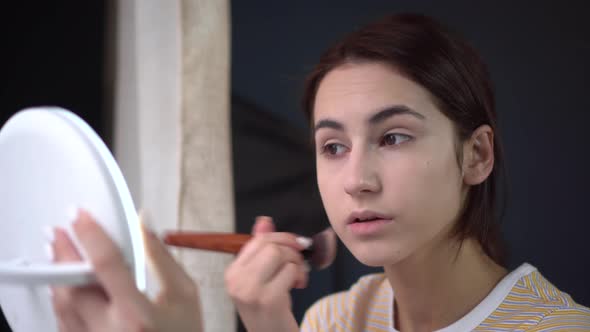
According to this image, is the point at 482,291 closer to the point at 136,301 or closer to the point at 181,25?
the point at 136,301

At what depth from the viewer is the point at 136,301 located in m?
0.43

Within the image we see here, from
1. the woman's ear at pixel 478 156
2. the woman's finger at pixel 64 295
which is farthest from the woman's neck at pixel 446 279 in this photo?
the woman's finger at pixel 64 295

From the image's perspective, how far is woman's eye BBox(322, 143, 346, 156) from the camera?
75 cm

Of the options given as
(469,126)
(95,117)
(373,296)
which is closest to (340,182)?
(469,126)

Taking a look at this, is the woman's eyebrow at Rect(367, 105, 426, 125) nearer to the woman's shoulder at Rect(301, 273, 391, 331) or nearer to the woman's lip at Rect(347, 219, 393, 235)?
the woman's lip at Rect(347, 219, 393, 235)

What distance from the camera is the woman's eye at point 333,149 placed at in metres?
0.75

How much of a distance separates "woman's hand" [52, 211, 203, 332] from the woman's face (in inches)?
10.8

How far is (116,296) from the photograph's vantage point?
1.40 feet

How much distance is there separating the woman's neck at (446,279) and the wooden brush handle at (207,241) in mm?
303

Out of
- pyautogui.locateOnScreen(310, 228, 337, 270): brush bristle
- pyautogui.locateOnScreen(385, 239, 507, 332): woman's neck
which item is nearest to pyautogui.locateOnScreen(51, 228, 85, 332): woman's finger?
pyautogui.locateOnScreen(310, 228, 337, 270): brush bristle

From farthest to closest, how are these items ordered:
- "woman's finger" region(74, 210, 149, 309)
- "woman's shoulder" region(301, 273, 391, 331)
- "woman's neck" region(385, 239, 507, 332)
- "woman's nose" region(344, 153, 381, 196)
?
"woman's shoulder" region(301, 273, 391, 331), "woman's neck" region(385, 239, 507, 332), "woman's nose" region(344, 153, 381, 196), "woman's finger" region(74, 210, 149, 309)

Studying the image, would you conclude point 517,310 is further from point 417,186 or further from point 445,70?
point 445,70

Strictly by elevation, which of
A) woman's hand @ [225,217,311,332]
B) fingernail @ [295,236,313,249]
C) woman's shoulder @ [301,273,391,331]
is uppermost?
fingernail @ [295,236,313,249]

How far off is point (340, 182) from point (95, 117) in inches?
26.5
